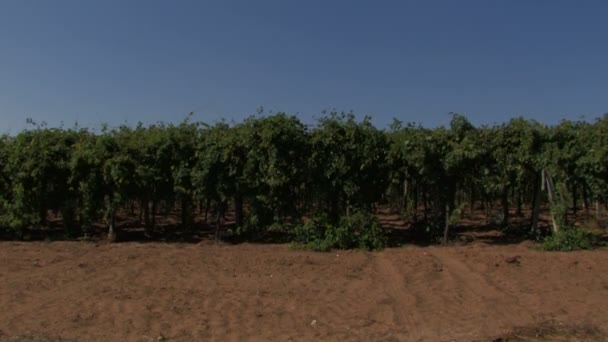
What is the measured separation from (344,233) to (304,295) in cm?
403

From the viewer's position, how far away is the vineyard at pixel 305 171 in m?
11.6

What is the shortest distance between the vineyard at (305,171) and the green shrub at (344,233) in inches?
1.0

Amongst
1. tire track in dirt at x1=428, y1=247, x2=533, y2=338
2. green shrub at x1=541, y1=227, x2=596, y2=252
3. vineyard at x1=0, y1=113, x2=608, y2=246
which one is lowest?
tire track in dirt at x1=428, y1=247, x2=533, y2=338

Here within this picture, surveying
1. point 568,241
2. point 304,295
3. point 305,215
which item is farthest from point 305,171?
point 568,241

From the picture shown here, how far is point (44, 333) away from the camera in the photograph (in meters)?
5.75

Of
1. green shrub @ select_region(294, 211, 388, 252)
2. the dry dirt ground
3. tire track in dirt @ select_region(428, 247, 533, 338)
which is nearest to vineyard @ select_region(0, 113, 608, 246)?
green shrub @ select_region(294, 211, 388, 252)

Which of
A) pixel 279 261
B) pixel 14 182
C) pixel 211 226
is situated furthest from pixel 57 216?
pixel 279 261

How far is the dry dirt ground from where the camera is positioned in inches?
236

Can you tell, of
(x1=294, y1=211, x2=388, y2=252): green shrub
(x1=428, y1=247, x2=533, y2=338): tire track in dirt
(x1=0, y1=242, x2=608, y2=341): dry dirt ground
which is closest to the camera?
(x1=0, y1=242, x2=608, y2=341): dry dirt ground

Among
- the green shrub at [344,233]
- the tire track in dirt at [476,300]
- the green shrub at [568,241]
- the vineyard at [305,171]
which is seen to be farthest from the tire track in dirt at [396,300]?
the green shrub at [568,241]

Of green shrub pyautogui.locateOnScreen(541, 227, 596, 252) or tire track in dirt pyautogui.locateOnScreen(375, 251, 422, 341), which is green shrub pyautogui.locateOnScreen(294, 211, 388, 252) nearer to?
tire track in dirt pyautogui.locateOnScreen(375, 251, 422, 341)

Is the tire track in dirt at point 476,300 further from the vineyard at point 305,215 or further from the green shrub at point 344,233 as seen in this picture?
the green shrub at point 344,233

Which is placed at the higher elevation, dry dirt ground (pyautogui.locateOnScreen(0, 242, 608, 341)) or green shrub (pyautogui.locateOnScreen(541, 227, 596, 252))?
green shrub (pyautogui.locateOnScreen(541, 227, 596, 252))

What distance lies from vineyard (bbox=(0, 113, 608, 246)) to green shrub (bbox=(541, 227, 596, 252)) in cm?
34
